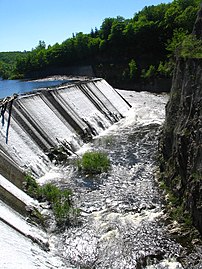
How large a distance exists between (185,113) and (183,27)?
4679cm

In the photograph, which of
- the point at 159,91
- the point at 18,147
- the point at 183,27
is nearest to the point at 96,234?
the point at 18,147

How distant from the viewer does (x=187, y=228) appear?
11258 mm

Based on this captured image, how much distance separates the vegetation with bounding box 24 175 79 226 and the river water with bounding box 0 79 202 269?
43cm

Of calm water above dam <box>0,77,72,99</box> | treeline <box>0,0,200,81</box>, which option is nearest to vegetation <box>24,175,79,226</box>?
calm water above dam <box>0,77,72,99</box>

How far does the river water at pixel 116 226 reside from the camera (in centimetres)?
1016

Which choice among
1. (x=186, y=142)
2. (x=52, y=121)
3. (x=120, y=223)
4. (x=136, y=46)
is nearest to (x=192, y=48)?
(x=186, y=142)

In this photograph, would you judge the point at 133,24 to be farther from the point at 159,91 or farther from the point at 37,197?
the point at 37,197

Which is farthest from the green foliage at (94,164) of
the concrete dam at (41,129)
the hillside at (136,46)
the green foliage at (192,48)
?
the hillside at (136,46)

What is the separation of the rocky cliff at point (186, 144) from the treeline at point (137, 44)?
3400 cm

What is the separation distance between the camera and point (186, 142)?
1308cm

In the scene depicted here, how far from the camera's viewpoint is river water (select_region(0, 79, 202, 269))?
10.2 metres

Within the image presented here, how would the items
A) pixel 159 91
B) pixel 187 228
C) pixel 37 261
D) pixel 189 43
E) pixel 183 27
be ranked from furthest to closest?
1. pixel 183 27
2. pixel 159 91
3. pixel 189 43
4. pixel 187 228
5. pixel 37 261

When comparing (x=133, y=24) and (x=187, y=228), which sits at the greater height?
(x=133, y=24)

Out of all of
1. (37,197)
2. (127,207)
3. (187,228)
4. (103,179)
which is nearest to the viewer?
(187,228)
